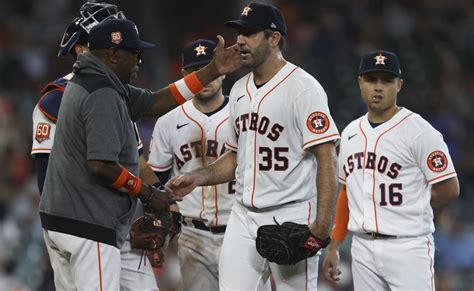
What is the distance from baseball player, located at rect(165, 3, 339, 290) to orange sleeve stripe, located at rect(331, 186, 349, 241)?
1.91 ft

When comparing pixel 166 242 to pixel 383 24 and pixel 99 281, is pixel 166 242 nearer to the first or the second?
pixel 99 281

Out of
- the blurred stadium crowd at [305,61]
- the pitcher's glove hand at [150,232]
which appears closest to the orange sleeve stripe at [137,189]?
the pitcher's glove hand at [150,232]

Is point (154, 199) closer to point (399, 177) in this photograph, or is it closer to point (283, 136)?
point (283, 136)

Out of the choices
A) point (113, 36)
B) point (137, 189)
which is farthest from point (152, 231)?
point (113, 36)

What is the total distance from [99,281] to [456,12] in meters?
9.06

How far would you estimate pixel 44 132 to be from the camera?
5.24 meters

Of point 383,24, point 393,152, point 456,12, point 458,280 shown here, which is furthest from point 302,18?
point 393,152

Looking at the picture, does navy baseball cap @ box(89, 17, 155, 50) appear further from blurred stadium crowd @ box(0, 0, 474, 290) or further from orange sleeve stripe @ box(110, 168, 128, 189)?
blurred stadium crowd @ box(0, 0, 474, 290)

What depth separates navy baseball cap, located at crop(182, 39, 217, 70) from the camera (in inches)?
242

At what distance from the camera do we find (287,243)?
16.4 feet

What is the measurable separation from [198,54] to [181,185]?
1.03 metres

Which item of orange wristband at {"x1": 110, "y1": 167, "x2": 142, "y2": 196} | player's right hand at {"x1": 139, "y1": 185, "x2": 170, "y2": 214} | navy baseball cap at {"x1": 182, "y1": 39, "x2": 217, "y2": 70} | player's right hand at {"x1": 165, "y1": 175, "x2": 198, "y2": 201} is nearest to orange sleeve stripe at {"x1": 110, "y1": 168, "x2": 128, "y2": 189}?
orange wristband at {"x1": 110, "y1": 167, "x2": 142, "y2": 196}

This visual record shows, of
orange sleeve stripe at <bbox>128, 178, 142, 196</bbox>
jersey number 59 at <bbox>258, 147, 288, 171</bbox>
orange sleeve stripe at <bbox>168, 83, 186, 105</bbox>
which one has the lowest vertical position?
orange sleeve stripe at <bbox>128, 178, 142, 196</bbox>

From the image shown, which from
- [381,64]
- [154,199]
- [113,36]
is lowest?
[154,199]
